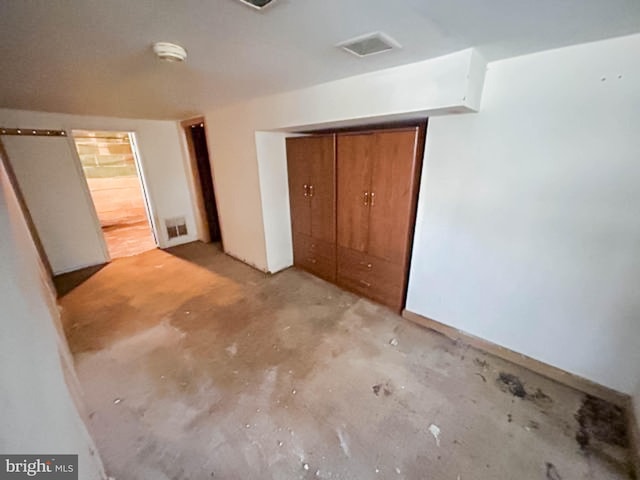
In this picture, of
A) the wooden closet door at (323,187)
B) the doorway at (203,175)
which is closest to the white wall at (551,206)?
the wooden closet door at (323,187)

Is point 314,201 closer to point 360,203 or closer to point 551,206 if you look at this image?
point 360,203

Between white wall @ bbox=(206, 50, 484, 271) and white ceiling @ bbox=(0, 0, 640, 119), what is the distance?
0.11 metres

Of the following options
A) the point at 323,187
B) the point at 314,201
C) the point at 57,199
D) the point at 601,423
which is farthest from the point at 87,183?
the point at 601,423

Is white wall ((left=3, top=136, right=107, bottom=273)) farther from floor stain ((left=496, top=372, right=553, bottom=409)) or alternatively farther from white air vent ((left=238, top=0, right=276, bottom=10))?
floor stain ((left=496, top=372, right=553, bottom=409))

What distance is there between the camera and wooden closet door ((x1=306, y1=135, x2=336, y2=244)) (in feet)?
8.63

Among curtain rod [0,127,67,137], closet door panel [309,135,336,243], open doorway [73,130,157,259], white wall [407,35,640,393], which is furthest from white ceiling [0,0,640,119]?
open doorway [73,130,157,259]

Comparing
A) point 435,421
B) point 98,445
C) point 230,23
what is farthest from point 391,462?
point 230,23

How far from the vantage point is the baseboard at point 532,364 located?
1604mm

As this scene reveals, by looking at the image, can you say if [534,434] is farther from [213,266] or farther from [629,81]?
[213,266]

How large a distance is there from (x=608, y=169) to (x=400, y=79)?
1.29 m

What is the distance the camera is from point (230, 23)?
44.2 inches

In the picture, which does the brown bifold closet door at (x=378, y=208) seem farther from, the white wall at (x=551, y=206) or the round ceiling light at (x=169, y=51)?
the round ceiling light at (x=169, y=51)

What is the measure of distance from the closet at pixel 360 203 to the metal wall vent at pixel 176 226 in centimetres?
239

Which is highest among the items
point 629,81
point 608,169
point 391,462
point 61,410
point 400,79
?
point 400,79
